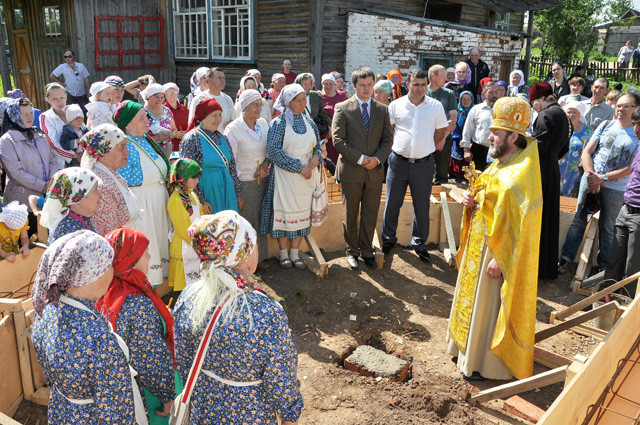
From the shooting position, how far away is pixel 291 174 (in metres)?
5.75

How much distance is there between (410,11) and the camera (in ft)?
47.4

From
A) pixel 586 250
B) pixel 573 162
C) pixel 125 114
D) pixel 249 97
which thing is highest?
pixel 249 97

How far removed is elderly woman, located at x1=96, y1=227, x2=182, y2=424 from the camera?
2.61m

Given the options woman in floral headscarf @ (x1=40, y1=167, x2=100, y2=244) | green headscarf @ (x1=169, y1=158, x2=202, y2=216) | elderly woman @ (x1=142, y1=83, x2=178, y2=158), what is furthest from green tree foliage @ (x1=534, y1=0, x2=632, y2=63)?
woman in floral headscarf @ (x1=40, y1=167, x2=100, y2=244)

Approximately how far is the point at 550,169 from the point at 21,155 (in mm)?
5660

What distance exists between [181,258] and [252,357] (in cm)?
260

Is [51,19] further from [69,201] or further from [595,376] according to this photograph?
[595,376]

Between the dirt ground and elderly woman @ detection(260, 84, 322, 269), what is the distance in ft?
1.53

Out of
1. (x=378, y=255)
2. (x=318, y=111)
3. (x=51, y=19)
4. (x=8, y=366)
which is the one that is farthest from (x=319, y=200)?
(x=51, y=19)

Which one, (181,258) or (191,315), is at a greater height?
(191,315)

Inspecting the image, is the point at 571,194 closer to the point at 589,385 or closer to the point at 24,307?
the point at 589,385

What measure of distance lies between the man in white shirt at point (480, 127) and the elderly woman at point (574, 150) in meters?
1.09

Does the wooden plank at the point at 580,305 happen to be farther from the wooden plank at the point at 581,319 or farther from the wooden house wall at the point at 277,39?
the wooden house wall at the point at 277,39

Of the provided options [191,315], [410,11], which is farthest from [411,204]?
[410,11]
